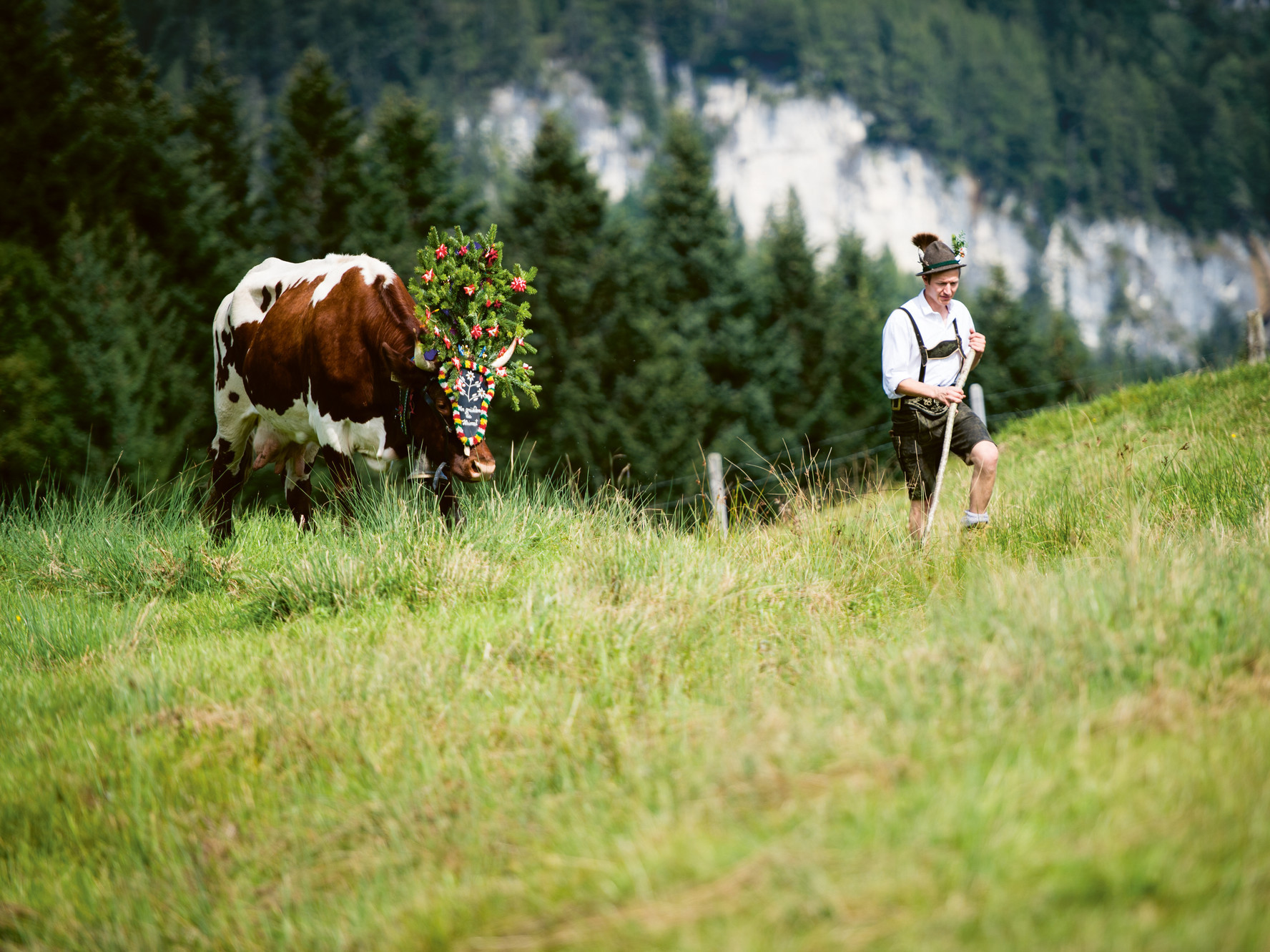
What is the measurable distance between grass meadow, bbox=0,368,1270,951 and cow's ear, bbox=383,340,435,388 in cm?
86

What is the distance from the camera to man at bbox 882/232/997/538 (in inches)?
248

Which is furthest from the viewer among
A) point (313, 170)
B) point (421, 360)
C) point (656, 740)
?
point (313, 170)

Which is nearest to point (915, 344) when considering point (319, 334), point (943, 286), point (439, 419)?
point (943, 286)

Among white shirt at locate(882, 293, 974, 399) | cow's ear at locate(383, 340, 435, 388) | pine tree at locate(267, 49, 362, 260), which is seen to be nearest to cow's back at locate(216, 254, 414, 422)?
cow's ear at locate(383, 340, 435, 388)

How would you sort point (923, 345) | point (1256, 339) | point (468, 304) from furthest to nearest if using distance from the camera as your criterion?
point (1256, 339)
point (468, 304)
point (923, 345)

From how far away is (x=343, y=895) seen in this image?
3.07 metres

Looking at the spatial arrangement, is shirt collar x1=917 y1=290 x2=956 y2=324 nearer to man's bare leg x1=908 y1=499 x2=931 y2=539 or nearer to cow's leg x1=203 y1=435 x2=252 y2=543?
man's bare leg x1=908 y1=499 x2=931 y2=539

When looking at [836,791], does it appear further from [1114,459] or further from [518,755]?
[1114,459]

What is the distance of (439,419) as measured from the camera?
22.7 feet

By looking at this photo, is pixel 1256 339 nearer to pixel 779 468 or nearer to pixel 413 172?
pixel 779 468

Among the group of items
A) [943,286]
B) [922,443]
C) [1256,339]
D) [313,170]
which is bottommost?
[1256,339]

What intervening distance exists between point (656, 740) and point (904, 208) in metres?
190

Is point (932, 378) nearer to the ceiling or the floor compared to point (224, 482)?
nearer to the ceiling

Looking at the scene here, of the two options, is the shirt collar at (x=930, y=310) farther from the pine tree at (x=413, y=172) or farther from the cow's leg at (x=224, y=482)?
the pine tree at (x=413, y=172)
